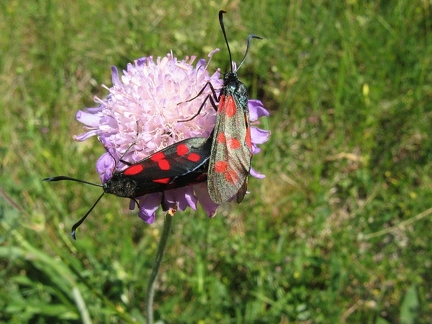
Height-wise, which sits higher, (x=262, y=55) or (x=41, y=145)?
(x=262, y=55)

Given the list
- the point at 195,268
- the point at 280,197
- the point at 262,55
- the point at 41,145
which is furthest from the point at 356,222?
the point at 41,145

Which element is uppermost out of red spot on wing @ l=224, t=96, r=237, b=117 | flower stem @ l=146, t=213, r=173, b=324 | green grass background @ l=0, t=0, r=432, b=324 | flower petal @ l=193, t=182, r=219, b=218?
red spot on wing @ l=224, t=96, r=237, b=117

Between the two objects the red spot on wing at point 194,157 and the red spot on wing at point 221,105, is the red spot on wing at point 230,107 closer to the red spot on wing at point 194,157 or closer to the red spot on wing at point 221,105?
the red spot on wing at point 221,105

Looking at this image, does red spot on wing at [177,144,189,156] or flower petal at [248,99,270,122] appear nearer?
red spot on wing at [177,144,189,156]

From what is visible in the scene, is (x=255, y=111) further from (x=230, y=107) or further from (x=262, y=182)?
(x=262, y=182)

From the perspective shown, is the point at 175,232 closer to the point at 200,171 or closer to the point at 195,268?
the point at 195,268

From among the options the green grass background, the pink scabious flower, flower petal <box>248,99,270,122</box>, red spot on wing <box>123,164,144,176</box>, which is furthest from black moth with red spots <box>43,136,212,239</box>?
the green grass background

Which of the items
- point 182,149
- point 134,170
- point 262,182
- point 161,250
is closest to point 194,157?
point 182,149

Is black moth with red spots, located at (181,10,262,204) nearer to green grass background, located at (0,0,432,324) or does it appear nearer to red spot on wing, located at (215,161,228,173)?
red spot on wing, located at (215,161,228,173)
